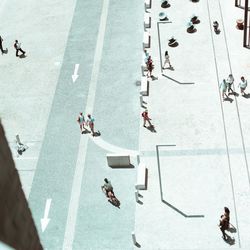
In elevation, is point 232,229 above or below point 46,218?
above

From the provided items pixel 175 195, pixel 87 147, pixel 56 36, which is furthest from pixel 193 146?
pixel 56 36

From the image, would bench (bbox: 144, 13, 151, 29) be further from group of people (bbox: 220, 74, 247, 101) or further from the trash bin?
group of people (bbox: 220, 74, 247, 101)

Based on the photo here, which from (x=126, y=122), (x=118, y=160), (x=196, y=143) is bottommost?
(x=126, y=122)

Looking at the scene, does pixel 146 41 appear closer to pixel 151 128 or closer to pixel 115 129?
pixel 151 128

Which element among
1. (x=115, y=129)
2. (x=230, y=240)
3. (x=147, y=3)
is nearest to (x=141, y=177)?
(x=115, y=129)

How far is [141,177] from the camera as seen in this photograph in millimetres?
27234

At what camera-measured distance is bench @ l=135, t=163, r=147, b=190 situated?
26.9 metres

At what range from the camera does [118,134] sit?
1203 inches

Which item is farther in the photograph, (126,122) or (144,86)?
(144,86)

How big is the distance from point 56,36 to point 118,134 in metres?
12.5

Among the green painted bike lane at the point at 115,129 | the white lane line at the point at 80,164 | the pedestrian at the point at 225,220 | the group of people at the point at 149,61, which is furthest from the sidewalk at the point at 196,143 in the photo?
the white lane line at the point at 80,164

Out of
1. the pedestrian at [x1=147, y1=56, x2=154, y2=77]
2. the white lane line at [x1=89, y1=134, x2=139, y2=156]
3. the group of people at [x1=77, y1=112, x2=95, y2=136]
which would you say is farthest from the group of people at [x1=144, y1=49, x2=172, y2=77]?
the white lane line at [x1=89, y1=134, x2=139, y2=156]

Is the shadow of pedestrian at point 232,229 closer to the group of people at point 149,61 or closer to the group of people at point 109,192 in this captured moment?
the group of people at point 109,192

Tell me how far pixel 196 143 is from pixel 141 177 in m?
4.01
